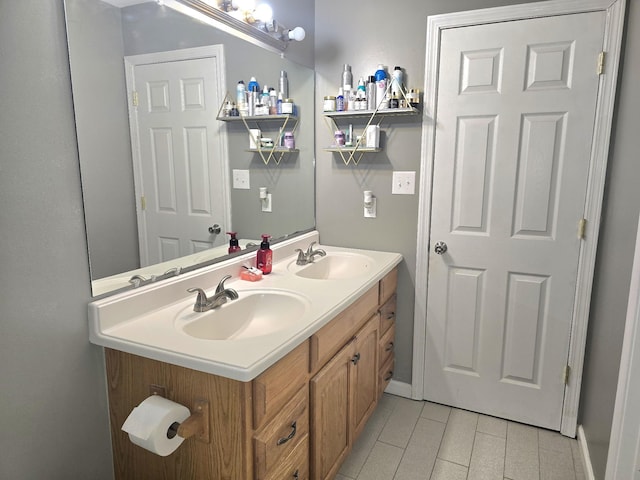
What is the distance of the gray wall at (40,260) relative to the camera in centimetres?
105

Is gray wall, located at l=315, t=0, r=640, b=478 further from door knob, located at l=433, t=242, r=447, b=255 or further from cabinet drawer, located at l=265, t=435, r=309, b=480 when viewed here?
cabinet drawer, located at l=265, t=435, r=309, b=480

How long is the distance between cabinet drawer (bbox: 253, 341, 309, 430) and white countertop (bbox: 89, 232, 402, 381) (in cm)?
6

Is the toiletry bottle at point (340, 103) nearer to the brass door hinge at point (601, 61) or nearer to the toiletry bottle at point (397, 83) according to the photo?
the toiletry bottle at point (397, 83)

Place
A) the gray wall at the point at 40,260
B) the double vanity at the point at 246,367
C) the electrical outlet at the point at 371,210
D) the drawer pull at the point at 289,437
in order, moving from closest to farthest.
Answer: the gray wall at the point at 40,260, the double vanity at the point at 246,367, the drawer pull at the point at 289,437, the electrical outlet at the point at 371,210

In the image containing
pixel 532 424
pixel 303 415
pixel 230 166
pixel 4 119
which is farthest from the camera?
pixel 532 424

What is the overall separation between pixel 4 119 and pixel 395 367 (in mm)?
2185

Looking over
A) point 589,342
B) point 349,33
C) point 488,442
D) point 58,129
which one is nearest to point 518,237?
point 589,342

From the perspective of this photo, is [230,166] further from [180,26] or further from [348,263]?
[348,263]

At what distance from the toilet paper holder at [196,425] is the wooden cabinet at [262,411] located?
14 millimetres

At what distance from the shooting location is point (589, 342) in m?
2.06

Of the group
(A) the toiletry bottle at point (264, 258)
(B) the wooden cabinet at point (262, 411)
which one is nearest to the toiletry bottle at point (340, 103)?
(A) the toiletry bottle at point (264, 258)

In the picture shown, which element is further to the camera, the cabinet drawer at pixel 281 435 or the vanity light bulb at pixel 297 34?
the vanity light bulb at pixel 297 34


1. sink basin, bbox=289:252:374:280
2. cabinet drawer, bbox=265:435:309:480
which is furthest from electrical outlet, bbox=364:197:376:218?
cabinet drawer, bbox=265:435:309:480

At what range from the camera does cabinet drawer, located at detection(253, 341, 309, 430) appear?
118cm
